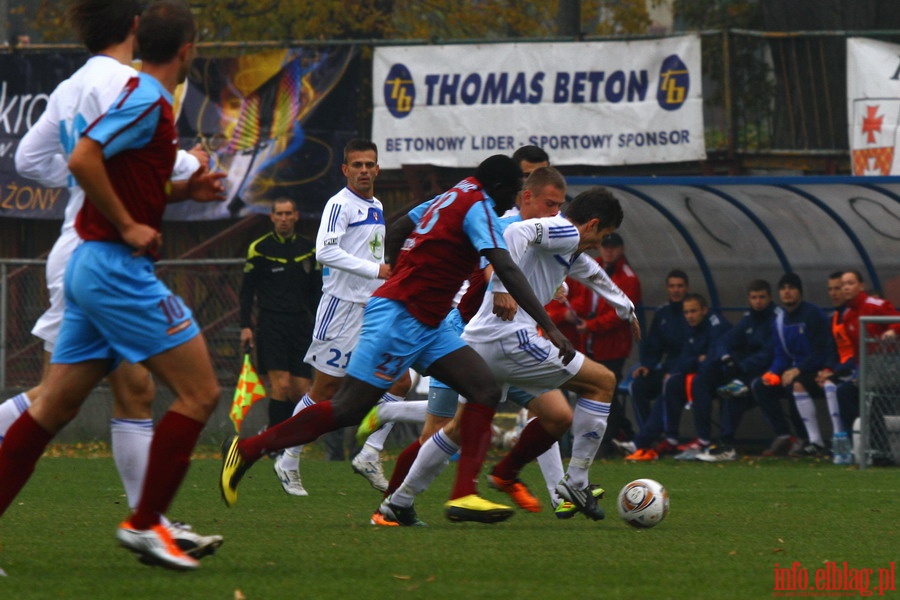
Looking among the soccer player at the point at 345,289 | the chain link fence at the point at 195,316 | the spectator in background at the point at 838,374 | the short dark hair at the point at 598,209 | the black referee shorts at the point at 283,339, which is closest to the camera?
the short dark hair at the point at 598,209

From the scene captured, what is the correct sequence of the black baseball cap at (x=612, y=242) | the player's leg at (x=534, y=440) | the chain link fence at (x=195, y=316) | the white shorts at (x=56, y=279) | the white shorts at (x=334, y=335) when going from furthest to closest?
1. the chain link fence at (x=195, y=316)
2. the black baseball cap at (x=612, y=242)
3. the white shorts at (x=334, y=335)
4. the player's leg at (x=534, y=440)
5. the white shorts at (x=56, y=279)

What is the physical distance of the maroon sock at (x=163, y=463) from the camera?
566cm

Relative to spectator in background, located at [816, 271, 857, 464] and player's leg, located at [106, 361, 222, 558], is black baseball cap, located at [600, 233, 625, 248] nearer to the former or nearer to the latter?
spectator in background, located at [816, 271, 857, 464]

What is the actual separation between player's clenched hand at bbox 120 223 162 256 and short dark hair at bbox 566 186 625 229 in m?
3.48

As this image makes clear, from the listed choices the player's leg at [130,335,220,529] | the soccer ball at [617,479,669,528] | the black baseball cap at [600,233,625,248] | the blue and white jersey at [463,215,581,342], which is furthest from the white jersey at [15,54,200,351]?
the black baseball cap at [600,233,625,248]

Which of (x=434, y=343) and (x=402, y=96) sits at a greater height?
(x=402, y=96)

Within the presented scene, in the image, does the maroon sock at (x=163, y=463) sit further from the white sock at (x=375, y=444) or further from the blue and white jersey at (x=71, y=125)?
the white sock at (x=375, y=444)

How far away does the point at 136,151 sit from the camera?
564 cm

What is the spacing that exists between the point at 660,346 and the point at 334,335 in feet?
18.1

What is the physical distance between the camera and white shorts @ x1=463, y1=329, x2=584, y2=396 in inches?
323

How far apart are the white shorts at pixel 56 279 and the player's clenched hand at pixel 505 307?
221cm

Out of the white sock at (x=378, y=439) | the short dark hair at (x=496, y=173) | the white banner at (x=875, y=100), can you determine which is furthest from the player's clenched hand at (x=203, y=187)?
the white banner at (x=875, y=100)

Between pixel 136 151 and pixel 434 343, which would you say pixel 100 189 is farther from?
pixel 434 343

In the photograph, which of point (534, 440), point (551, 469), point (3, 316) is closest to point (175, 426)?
point (534, 440)
